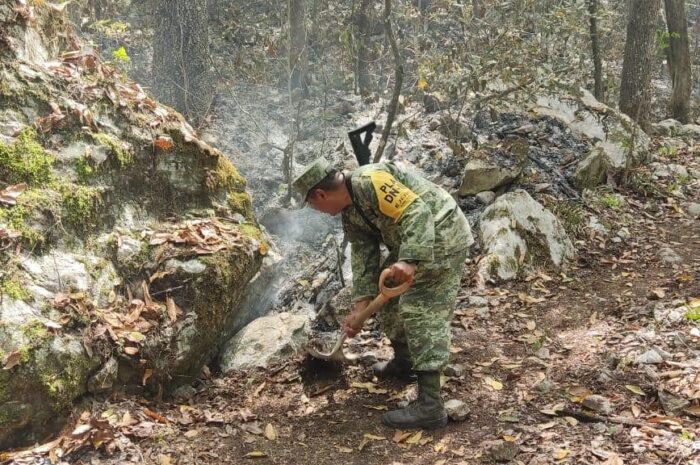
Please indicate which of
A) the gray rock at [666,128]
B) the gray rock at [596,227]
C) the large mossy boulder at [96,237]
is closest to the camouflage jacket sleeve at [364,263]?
the large mossy boulder at [96,237]

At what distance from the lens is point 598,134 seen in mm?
8250

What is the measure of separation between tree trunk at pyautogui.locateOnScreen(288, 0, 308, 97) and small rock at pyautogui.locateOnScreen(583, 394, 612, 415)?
6.90 m

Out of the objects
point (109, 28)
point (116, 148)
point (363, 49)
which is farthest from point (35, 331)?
point (363, 49)

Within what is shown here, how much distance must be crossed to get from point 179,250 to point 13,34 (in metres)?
1.95

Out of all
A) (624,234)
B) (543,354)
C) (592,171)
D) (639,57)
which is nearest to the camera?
(543,354)

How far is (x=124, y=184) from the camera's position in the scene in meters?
4.36

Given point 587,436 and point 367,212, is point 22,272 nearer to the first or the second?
point 367,212

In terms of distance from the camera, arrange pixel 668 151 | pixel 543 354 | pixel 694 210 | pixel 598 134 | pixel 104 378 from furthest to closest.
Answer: pixel 668 151
pixel 598 134
pixel 694 210
pixel 543 354
pixel 104 378

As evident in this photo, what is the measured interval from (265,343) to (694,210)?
222 inches

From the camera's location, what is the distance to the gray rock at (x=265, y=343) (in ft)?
14.3

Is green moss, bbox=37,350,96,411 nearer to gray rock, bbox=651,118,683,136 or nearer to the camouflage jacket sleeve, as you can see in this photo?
the camouflage jacket sleeve

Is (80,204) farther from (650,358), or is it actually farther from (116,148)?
(650,358)

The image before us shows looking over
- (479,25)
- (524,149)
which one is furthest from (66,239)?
(479,25)

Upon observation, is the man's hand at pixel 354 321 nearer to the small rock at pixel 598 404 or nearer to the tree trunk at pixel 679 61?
the small rock at pixel 598 404
